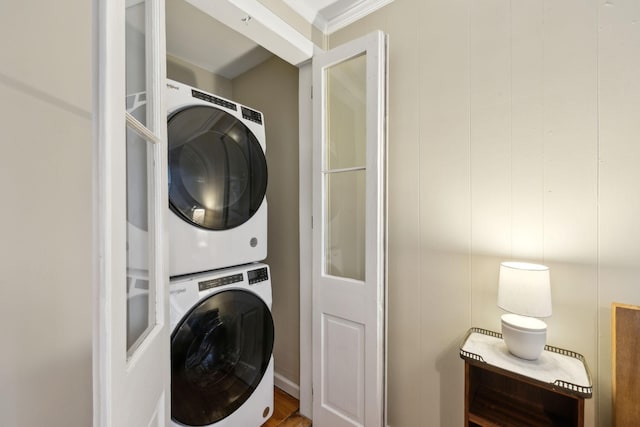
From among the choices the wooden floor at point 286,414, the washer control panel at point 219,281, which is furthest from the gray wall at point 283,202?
the washer control panel at point 219,281

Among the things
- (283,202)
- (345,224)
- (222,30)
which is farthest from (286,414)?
(222,30)

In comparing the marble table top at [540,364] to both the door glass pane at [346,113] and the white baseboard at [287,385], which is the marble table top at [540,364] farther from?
the white baseboard at [287,385]

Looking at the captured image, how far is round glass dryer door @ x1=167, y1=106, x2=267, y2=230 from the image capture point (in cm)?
114

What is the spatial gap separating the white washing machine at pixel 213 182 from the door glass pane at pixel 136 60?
383 mm

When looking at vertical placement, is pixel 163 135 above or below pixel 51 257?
above

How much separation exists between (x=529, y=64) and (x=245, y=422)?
215cm

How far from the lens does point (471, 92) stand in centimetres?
120

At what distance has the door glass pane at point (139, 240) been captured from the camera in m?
0.63

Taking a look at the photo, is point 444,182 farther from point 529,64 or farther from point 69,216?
point 69,216

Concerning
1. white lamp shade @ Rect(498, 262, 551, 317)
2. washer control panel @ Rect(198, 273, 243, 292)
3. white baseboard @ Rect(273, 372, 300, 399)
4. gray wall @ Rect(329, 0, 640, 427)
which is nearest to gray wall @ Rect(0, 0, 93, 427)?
washer control panel @ Rect(198, 273, 243, 292)

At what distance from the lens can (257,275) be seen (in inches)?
55.9

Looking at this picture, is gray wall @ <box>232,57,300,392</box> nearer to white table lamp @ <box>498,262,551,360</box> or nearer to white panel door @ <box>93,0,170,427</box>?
white panel door @ <box>93,0,170,427</box>

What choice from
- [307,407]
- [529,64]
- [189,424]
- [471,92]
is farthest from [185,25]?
[307,407]

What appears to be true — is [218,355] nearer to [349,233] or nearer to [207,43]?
[349,233]
